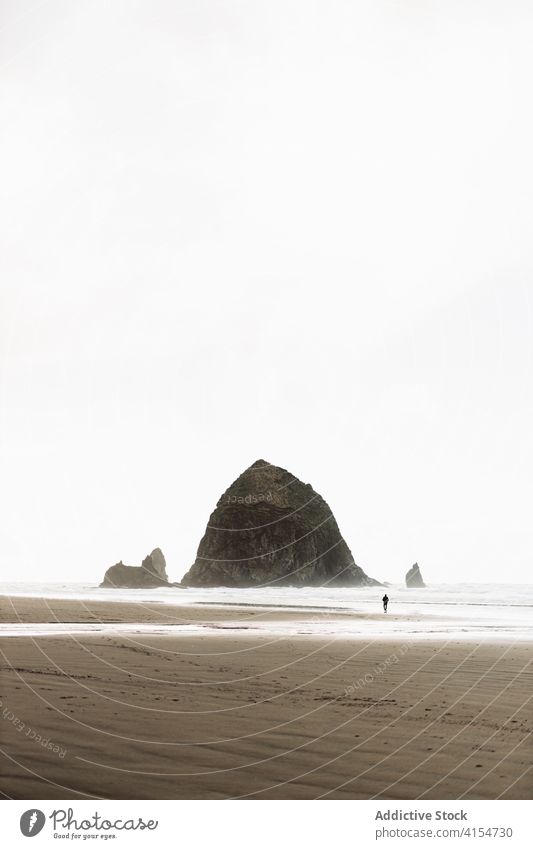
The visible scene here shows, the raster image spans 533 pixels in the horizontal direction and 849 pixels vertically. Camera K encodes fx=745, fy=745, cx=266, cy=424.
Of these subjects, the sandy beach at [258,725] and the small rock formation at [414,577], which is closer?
the sandy beach at [258,725]

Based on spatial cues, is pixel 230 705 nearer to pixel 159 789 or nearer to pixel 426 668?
pixel 159 789

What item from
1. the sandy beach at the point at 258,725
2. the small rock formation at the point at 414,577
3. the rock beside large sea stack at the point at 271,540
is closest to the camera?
the sandy beach at the point at 258,725

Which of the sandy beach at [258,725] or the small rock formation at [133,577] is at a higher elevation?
the small rock formation at [133,577]

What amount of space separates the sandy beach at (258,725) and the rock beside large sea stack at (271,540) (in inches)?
3300

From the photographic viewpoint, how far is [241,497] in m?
105

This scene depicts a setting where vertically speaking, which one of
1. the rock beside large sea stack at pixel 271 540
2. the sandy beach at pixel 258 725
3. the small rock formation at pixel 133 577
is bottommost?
the sandy beach at pixel 258 725

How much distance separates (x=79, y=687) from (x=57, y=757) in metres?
3.17

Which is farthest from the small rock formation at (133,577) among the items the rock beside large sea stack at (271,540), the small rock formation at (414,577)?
the small rock formation at (414,577)

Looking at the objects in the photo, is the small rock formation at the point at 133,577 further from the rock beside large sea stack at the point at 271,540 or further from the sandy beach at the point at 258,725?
the sandy beach at the point at 258,725

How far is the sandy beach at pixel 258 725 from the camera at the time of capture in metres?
5.04

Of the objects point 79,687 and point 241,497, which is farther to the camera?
point 241,497

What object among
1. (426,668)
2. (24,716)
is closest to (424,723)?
(24,716)

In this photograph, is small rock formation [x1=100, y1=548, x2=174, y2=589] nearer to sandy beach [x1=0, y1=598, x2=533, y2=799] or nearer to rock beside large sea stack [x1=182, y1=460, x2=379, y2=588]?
rock beside large sea stack [x1=182, y1=460, x2=379, y2=588]
